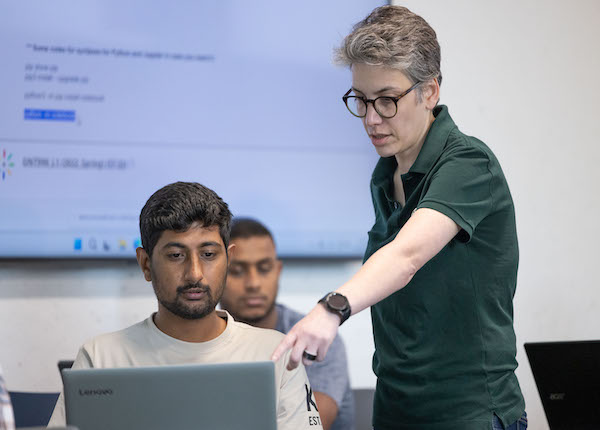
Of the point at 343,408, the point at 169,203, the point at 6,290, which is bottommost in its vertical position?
the point at 343,408

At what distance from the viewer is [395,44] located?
1243mm

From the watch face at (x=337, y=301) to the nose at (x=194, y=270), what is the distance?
57cm

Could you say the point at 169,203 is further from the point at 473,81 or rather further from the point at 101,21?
the point at 473,81

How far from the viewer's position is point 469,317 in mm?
1240

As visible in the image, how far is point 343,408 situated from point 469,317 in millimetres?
1188

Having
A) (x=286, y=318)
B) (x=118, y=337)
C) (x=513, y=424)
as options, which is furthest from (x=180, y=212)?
(x=286, y=318)

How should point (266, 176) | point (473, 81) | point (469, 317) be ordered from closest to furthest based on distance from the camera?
point (469, 317)
point (266, 176)
point (473, 81)

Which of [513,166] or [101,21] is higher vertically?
[101,21]

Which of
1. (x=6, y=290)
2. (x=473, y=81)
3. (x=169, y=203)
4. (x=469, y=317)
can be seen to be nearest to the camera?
(x=469, y=317)

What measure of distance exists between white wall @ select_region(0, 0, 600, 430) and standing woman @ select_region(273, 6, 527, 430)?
4.08 ft

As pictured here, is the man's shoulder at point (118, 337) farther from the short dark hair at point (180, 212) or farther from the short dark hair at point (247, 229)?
the short dark hair at point (247, 229)

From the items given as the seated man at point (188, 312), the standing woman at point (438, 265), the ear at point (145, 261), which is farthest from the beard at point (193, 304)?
the standing woman at point (438, 265)

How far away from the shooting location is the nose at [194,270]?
1.49 m

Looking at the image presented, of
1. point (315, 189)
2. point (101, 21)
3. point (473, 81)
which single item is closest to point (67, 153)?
point (101, 21)
